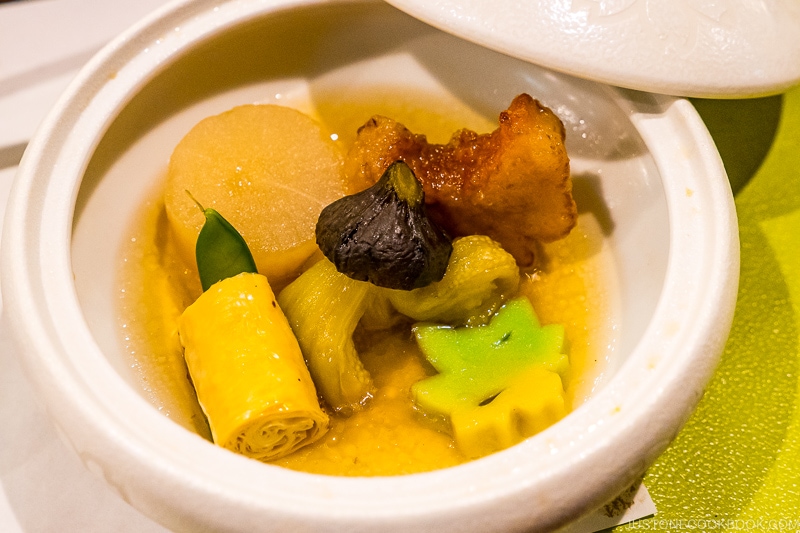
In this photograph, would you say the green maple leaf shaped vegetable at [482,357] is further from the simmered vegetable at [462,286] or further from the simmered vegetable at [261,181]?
the simmered vegetable at [261,181]

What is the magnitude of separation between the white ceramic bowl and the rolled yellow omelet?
101 mm

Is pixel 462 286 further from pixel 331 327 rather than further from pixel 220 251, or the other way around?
pixel 220 251

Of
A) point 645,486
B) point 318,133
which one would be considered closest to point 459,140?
point 318,133

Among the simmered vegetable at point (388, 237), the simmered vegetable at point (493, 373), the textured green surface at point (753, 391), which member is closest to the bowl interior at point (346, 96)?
the simmered vegetable at point (493, 373)

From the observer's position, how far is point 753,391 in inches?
42.5

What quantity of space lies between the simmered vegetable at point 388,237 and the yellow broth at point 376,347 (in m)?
0.21

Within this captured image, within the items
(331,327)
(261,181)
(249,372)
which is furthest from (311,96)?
(249,372)

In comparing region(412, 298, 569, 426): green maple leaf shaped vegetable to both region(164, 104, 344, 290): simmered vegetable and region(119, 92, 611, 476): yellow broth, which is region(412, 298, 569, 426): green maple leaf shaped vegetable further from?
region(164, 104, 344, 290): simmered vegetable

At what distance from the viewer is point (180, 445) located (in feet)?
2.35

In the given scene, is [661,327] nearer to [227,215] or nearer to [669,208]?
[669,208]

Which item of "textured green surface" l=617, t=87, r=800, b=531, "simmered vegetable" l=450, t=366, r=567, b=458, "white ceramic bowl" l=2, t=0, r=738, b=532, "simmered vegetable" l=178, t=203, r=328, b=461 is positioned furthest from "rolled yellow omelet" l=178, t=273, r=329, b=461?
"textured green surface" l=617, t=87, r=800, b=531

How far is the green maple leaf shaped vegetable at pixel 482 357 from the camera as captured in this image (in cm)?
96

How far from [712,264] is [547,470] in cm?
37

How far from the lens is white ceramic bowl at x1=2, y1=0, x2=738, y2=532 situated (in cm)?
68
